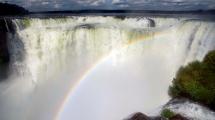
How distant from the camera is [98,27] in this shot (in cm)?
1905

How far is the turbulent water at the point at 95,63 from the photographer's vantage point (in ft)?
61.9

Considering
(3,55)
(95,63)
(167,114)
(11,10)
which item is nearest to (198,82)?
(167,114)

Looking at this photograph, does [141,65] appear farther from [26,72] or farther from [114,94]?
[26,72]

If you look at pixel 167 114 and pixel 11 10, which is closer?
pixel 167 114

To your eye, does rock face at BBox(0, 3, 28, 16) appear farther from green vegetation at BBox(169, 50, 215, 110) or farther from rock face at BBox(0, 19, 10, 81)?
green vegetation at BBox(169, 50, 215, 110)

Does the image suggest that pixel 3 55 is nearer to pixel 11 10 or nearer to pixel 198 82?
pixel 11 10

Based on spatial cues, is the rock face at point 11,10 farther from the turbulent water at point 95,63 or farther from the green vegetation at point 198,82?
the green vegetation at point 198,82

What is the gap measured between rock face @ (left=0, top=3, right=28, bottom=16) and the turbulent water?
4.20 ft

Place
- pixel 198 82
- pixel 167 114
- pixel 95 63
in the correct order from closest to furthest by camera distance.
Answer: pixel 167 114 < pixel 198 82 < pixel 95 63

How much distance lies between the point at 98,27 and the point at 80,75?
202 cm

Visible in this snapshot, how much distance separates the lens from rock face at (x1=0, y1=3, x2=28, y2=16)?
67.2 ft

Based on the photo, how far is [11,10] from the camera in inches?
825

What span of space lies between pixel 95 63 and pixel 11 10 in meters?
4.09

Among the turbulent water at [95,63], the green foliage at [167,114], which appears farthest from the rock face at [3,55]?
the green foliage at [167,114]
